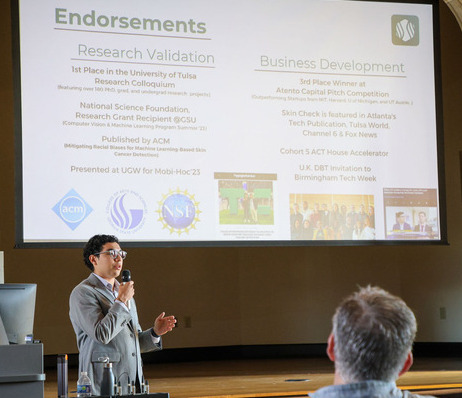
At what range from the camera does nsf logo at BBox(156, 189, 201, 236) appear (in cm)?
662

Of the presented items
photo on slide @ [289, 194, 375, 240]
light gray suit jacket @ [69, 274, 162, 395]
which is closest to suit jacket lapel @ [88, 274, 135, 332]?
light gray suit jacket @ [69, 274, 162, 395]

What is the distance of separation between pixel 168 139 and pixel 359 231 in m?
1.83

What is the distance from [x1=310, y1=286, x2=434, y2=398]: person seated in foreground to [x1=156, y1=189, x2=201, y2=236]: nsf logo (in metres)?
5.26

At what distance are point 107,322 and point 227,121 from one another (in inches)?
148

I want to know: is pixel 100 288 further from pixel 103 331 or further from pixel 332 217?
pixel 332 217

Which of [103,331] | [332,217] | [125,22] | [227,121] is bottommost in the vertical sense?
[103,331]

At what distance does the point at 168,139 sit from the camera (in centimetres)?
667

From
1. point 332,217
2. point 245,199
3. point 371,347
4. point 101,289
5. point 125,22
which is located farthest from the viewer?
point 332,217

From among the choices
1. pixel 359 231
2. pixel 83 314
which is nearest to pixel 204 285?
pixel 359 231

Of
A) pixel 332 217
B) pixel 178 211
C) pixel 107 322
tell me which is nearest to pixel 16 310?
pixel 107 322

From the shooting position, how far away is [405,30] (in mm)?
7219

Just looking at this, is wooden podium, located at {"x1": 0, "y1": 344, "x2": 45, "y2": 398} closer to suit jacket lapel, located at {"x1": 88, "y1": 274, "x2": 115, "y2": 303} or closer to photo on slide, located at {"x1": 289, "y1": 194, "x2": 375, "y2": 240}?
suit jacket lapel, located at {"x1": 88, "y1": 274, "x2": 115, "y2": 303}

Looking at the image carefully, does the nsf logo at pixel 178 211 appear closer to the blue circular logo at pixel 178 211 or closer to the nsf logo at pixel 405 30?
the blue circular logo at pixel 178 211

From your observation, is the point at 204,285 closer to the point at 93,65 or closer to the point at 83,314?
the point at 93,65
